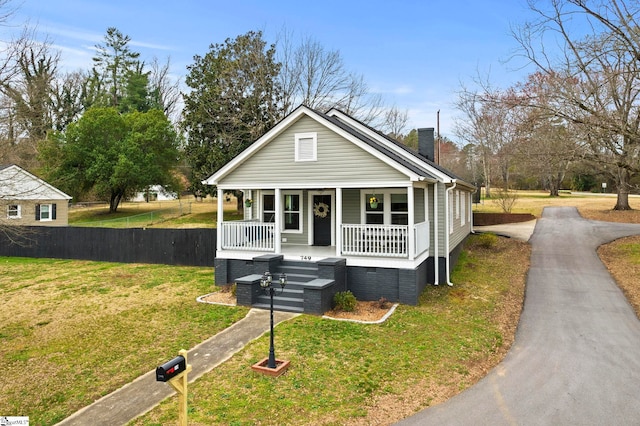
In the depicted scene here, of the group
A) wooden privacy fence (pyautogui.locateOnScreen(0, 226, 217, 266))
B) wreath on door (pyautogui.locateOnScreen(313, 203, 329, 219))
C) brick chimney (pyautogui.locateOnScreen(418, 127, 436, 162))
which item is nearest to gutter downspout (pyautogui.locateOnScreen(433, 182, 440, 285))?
wreath on door (pyautogui.locateOnScreen(313, 203, 329, 219))

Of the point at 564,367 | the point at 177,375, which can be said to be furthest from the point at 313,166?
the point at 177,375

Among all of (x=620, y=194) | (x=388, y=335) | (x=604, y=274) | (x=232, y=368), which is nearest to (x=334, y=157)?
(x=388, y=335)

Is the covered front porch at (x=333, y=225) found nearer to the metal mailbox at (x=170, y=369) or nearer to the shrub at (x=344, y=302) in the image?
the shrub at (x=344, y=302)

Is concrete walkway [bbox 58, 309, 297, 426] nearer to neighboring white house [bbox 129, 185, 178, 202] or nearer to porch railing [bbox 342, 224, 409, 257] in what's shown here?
porch railing [bbox 342, 224, 409, 257]

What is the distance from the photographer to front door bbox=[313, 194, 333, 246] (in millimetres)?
13992

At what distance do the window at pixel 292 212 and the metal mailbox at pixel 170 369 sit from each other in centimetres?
1007

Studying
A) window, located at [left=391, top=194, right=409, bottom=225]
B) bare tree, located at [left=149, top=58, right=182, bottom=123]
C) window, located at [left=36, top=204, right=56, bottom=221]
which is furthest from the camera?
bare tree, located at [left=149, top=58, right=182, bottom=123]

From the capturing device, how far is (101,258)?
17906 mm

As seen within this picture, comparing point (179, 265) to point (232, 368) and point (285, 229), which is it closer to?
point (285, 229)

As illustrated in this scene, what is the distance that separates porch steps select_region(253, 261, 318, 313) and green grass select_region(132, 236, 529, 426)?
30.5 inches

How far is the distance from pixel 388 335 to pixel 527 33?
13.0 metres

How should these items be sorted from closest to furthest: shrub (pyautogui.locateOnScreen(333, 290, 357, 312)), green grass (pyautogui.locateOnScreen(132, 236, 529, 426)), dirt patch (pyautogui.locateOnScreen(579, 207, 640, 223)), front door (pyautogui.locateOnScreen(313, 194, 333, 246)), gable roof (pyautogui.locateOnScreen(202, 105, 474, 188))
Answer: green grass (pyautogui.locateOnScreen(132, 236, 529, 426))
shrub (pyautogui.locateOnScreen(333, 290, 357, 312))
gable roof (pyautogui.locateOnScreen(202, 105, 474, 188))
front door (pyautogui.locateOnScreen(313, 194, 333, 246))
dirt patch (pyautogui.locateOnScreen(579, 207, 640, 223))

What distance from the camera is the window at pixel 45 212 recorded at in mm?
27469

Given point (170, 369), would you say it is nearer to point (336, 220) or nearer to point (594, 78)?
point (336, 220)
